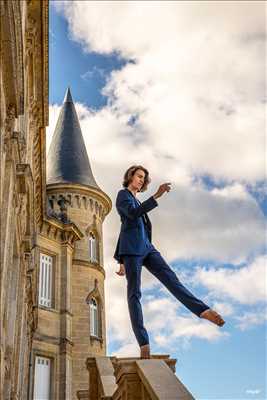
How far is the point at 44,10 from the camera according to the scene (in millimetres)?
11781

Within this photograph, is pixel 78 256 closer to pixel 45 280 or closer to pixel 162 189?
pixel 45 280

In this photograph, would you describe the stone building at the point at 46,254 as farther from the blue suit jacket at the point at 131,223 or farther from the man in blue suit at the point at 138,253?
the blue suit jacket at the point at 131,223

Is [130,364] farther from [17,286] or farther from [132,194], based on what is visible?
[17,286]

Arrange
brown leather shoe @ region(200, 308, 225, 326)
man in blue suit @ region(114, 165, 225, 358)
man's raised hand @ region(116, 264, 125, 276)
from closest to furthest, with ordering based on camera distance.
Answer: brown leather shoe @ region(200, 308, 225, 326)
man in blue suit @ region(114, 165, 225, 358)
man's raised hand @ region(116, 264, 125, 276)

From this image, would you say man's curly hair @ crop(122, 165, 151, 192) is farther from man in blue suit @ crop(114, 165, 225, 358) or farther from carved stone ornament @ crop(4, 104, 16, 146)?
carved stone ornament @ crop(4, 104, 16, 146)

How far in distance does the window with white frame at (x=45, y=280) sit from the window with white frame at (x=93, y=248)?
2.78 meters

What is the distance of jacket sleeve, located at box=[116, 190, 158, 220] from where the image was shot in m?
5.40

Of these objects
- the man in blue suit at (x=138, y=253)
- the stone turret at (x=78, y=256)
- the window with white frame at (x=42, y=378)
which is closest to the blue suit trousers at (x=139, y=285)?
→ the man in blue suit at (x=138, y=253)

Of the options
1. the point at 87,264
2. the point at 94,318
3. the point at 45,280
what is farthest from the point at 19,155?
the point at 94,318

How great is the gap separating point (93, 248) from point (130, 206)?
63.7ft

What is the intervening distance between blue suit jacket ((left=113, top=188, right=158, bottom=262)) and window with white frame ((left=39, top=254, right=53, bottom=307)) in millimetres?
15879

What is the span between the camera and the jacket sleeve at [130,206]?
5402mm

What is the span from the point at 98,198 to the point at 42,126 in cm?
1057

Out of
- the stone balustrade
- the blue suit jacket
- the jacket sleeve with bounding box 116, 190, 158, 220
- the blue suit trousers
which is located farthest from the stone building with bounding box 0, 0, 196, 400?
the jacket sleeve with bounding box 116, 190, 158, 220
